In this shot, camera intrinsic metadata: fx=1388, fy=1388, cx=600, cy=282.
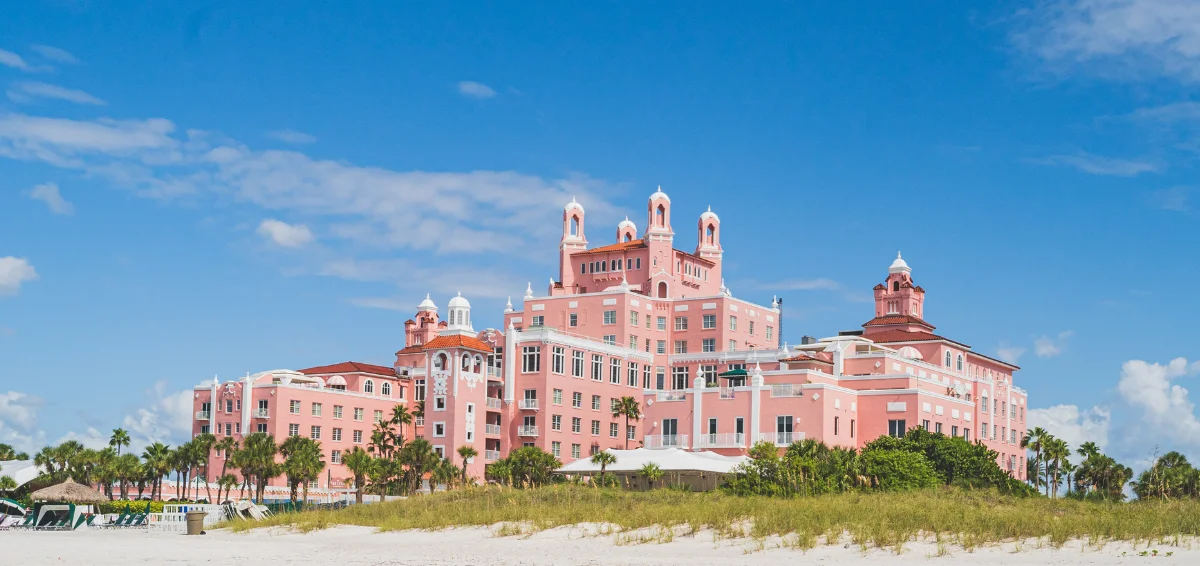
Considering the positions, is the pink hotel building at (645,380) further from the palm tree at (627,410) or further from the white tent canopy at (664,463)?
the white tent canopy at (664,463)

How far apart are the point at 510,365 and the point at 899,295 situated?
3416 centimetres

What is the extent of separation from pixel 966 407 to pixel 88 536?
172 feet

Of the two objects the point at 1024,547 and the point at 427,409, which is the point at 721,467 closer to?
the point at 427,409

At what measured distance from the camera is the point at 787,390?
261 ft

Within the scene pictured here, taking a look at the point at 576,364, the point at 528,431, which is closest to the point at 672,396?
the point at 576,364

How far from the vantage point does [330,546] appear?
4116 cm

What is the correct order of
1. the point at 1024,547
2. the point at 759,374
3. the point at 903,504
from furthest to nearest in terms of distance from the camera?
the point at 759,374 → the point at 903,504 → the point at 1024,547

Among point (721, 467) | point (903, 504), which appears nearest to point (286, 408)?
point (721, 467)

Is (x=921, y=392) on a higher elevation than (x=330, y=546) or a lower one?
higher

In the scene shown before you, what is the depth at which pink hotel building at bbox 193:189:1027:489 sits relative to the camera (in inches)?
3157

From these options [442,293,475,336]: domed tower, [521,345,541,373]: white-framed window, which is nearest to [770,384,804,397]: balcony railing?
[521,345,541,373]: white-framed window

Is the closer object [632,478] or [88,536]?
[88,536]

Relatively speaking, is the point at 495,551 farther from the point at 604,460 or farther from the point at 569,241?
the point at 569,241

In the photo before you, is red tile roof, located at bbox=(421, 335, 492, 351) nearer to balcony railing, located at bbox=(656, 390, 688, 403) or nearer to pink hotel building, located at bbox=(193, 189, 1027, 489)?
pink hotel building, located at bbox=(193, 189, 1027, 489)
